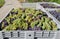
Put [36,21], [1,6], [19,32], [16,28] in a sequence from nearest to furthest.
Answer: [19,32], [16,28], [36,21], [1,6]

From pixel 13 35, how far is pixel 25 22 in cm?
40

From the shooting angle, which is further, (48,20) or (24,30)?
(48,20)

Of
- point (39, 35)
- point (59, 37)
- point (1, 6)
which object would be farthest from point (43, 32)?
point (1, 6)

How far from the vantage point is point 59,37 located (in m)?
2.14

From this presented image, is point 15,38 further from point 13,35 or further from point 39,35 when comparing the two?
point 39,35

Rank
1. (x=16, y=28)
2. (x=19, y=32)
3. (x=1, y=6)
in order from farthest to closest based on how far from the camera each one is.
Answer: (x=1, y=6)
(x=16, y=28)
(x=19, y=32)

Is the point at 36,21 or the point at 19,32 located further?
the point at 36,21

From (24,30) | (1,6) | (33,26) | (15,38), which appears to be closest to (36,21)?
(33,26)

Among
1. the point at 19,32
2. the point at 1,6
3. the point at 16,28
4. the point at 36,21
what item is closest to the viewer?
the point at 19,32

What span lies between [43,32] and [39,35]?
0.08 metres

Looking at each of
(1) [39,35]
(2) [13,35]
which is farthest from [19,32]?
(1) [39,35]

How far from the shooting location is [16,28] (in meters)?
2.23

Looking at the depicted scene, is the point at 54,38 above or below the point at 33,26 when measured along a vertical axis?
below

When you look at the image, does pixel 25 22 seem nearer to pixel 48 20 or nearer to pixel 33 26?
pixel 33 26
